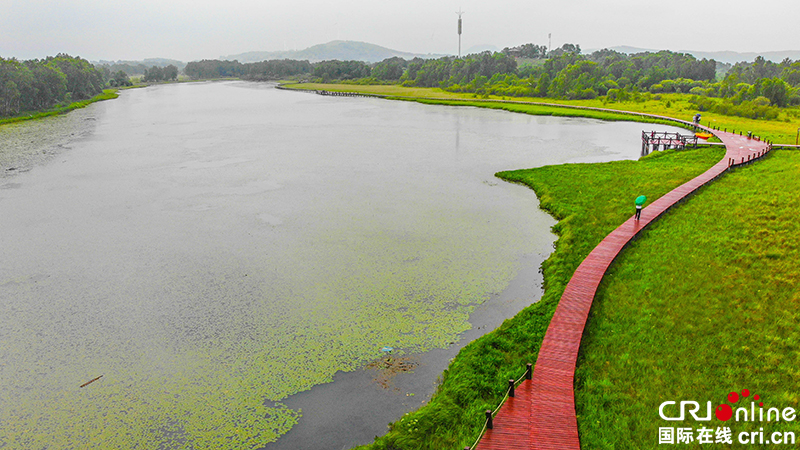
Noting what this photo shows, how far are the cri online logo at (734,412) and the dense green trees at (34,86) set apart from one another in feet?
319

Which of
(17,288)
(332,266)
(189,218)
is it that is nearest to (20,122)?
(189,218)

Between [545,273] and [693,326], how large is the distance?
20.2 feet

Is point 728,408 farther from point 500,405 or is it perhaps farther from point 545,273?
point 545,273

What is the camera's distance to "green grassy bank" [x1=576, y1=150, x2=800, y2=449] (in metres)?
11.0

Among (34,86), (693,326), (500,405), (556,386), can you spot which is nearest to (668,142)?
(693,326)

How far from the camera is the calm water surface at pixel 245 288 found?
40.8ft

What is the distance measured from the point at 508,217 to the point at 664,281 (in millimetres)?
10594

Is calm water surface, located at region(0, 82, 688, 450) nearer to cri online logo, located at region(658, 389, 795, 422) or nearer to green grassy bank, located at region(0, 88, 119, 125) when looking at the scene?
cri online logo, located at region(658, 389, 795, 422)

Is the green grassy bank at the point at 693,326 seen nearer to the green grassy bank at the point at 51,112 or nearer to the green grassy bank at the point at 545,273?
the green grassy bank at the point at 545,273

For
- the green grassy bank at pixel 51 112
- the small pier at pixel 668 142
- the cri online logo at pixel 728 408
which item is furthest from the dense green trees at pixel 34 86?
the cri online logo at pixel 728 408

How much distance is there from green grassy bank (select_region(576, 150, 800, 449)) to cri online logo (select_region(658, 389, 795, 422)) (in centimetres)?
14

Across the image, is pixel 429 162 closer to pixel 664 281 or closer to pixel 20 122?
pixel 664 281

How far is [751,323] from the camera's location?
561 inches

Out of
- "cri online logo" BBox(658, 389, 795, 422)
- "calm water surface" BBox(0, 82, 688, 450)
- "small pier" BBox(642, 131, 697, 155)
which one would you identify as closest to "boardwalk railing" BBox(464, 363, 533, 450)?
"calm water surface" BBox(0, 82, 688, 450)
